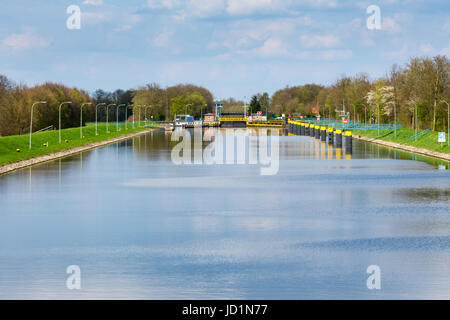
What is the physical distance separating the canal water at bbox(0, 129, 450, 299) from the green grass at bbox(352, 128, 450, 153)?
1067 inches

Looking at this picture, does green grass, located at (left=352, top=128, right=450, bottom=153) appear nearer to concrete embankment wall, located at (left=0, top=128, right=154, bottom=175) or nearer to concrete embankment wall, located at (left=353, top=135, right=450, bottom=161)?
concrete embankment wall, located at (left=353, top=135, right=450, bottom=161)

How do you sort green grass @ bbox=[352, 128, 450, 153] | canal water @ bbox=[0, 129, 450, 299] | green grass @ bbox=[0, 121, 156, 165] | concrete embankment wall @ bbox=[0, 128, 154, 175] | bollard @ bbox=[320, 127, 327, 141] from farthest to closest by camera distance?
bollard @ bbox=[320, 127, 327, 141]
green grass @ bbox=[352, 128, 450, 153]
green grass @ bbox=[0, 121, 156, 165]
concrete embankment wall @ bbox=[0, 128, 154, 175]
canal water @ bbox=[0, 129, 450, 299]

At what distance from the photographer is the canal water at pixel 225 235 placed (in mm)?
20609

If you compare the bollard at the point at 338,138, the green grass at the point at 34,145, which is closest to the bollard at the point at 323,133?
the bollard at the point at 338,138

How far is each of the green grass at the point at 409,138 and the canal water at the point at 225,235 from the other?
27.1m

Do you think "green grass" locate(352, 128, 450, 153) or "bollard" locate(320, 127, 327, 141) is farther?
"bollard" locate(320, 127, 327, 141)

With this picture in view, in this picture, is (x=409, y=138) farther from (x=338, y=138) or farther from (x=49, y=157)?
(x=49, y=157)

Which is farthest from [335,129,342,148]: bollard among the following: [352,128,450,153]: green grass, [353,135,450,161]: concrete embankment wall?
[352,128,450,153]: green grass

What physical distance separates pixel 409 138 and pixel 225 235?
74602 mm

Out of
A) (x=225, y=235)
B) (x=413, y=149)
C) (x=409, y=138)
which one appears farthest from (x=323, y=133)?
(x=225, y=235)

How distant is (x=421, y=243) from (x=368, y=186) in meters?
20.9

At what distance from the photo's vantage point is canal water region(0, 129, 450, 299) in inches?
811
